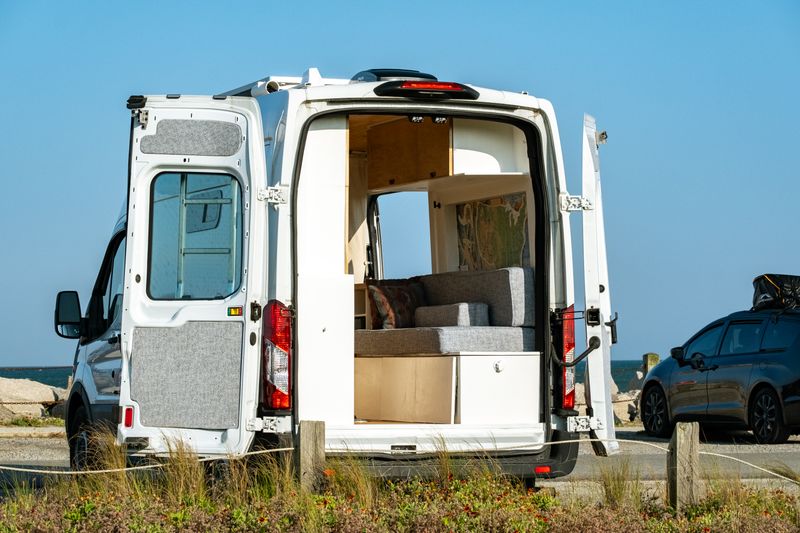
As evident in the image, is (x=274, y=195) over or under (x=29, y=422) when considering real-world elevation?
over

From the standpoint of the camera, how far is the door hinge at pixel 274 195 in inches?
313

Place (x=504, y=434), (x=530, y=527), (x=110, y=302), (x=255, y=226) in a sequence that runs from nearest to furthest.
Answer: (x=530, y=527) < (x=255, y=226) < (x=504, y=434) < (x=110, y=302)

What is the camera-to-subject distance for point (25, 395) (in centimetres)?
2788

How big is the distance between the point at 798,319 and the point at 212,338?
360 inches

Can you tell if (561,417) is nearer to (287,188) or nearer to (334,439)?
(334,439)

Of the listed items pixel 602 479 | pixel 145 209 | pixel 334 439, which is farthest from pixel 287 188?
pixel 602 479

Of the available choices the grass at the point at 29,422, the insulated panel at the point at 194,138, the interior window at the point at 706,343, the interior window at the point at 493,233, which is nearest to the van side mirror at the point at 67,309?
the insulated panel at the point at 194,138

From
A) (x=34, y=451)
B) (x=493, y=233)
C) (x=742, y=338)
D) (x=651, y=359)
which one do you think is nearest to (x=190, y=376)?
(x=493, y=233)

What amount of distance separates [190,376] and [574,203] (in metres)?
2.71

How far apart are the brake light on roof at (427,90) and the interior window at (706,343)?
29.5ft

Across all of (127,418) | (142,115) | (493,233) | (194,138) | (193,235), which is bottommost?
(127,418)

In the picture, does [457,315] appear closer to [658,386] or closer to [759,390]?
[759,390]

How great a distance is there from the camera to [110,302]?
31.7 feet

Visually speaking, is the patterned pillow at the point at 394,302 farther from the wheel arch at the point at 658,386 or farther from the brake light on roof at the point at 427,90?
the wheel arch at the point at 658,386
